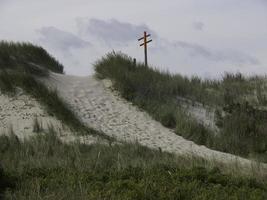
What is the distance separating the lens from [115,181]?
8617 millimetres

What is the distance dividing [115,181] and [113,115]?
1065 centimetres

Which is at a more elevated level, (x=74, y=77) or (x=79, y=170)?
(x=74, y=77)

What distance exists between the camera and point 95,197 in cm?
760

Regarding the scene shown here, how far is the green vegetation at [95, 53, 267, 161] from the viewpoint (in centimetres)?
1828

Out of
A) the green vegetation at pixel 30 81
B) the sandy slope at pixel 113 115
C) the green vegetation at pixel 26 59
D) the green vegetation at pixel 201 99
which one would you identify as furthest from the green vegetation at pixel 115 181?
the green vegetation at pixel 26 59

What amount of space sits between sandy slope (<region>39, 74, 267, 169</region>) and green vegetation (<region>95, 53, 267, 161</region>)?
1.27ft

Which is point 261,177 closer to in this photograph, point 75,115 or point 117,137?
point 117,137

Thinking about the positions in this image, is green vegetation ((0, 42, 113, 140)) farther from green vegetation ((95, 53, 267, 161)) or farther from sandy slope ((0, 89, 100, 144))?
green vegetation ((95, 53, 267, 161))

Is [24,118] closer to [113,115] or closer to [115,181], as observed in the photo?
[113,115]

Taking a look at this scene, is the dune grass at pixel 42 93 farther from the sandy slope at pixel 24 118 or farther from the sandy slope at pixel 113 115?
the sandy slope at pixel 113 115

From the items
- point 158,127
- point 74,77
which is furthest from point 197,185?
point 74,77

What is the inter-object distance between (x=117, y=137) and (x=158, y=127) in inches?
82.6

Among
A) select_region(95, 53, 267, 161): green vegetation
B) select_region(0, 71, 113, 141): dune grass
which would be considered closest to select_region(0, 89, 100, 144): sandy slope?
select_region(0, 71, 113, 141): dune grass

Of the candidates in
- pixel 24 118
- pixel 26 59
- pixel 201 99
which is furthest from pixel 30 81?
pixel 201 99
